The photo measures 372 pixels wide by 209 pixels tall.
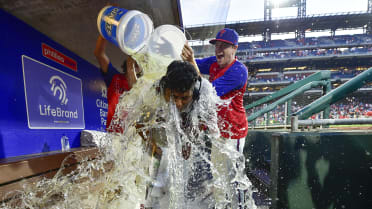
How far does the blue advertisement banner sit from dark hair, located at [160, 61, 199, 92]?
1.61m

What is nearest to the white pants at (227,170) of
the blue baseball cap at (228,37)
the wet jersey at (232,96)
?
the wet jersey at (232,96)

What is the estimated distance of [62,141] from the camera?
2.29 m

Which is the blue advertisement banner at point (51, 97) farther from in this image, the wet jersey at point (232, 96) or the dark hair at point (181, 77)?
the wet jersey at point (232, 96)

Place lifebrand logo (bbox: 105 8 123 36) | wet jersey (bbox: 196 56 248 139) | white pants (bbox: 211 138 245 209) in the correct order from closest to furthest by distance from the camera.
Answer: lifebrand logo (bbox: 105 8 123 36), wet jersey (bbox: 196 56 248 139), white pants (bbox: 211 138 245 209)

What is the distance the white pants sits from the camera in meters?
2.12

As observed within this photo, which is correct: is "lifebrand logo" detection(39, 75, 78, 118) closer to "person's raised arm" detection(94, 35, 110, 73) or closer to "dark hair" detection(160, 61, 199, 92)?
"person's raised arm" detection(94, 35, 110, 73)

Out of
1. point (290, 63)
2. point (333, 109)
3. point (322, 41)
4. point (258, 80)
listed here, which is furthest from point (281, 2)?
point (333, 109)

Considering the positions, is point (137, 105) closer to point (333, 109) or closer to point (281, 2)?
point (333, 109)

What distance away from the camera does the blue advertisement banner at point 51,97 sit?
192 cm

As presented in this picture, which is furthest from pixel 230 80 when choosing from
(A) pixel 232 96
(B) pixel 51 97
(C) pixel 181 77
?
(B) pixel 51 97

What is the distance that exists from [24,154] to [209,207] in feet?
6.31

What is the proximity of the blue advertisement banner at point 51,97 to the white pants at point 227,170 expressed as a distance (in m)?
1.80

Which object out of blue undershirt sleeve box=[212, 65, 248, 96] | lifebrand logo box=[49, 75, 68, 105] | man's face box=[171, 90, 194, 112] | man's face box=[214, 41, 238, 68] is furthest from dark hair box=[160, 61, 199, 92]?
lifebrand logo box=[49, 75, 68, 105]

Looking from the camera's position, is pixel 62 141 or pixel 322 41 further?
pixel 322 41
